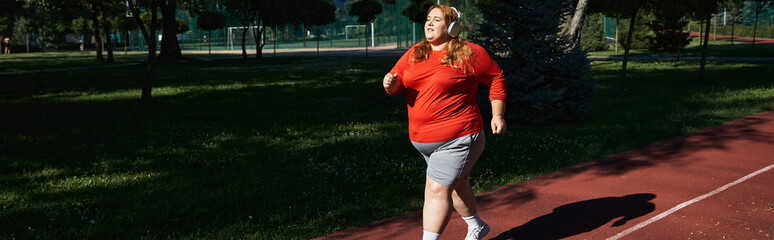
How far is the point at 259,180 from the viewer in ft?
21.8

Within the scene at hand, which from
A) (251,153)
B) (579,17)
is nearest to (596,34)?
(579,17)

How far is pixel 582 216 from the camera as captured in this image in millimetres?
5176

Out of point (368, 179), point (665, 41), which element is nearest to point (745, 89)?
point (368, 179)

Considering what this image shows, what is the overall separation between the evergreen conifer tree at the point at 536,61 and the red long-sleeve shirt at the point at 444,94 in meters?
6.46

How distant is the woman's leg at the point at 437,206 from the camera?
3744 millimetres

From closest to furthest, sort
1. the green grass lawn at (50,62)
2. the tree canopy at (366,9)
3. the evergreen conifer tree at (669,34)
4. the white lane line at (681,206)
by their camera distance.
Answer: the white lane line at (681,206), the green grass lawn at (50,62), the evergreen conifer tree at (669,34), the tree canopy at (366,9)

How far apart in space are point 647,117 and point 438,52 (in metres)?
8.76

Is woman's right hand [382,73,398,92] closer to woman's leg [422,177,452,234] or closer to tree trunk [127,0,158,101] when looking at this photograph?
woman's leg [422,177,452,234]

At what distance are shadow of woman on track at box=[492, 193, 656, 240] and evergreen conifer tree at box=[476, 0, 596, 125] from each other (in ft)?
14.5

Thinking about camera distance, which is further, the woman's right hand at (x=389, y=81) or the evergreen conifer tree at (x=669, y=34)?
the evergreen conifer tree at (x=669, y=34)

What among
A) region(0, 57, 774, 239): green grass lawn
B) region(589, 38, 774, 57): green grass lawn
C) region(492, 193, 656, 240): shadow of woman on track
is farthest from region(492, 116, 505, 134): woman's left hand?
region(589, 38, 774, 57): green grass lawn

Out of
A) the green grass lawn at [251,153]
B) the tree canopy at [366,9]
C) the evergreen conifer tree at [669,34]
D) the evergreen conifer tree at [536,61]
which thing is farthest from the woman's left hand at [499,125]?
the tree canopy at [366,9]

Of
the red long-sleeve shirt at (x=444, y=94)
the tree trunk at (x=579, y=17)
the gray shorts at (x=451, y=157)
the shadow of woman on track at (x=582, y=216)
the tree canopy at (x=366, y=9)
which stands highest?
the tree canopy at (x=366, y=9)

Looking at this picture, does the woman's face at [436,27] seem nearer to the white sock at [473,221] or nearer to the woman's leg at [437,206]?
the woman's leg at [437,206]
